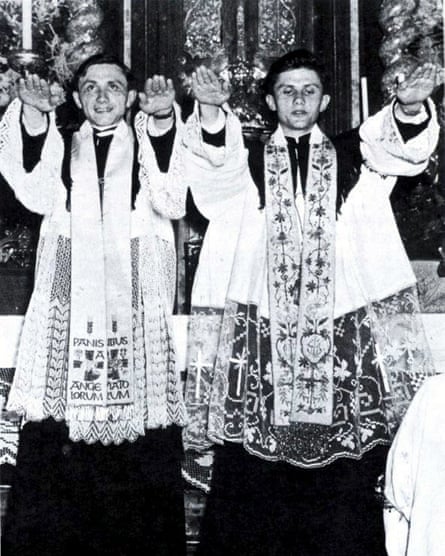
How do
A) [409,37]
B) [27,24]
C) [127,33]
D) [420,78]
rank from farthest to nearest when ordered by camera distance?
[127,33] → [409,37] → [27,24] → [420,78]

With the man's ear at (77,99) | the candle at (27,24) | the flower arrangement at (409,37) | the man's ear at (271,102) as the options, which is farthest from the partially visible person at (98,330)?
the flower arrangement at (409,37)

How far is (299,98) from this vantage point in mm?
3053

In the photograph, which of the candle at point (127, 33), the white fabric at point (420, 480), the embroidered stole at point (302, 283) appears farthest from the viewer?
the candle at point (127, 33)

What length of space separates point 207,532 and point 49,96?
131 centimetres

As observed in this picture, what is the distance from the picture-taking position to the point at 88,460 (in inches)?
112

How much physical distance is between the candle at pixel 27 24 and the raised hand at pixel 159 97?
1.70ft

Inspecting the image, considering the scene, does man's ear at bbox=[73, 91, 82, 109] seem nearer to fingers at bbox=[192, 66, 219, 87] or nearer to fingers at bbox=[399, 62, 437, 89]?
fingers at bbox=[192, 66, 219, 87]

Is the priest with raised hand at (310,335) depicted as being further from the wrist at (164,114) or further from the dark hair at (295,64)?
the wrist at (164,114)

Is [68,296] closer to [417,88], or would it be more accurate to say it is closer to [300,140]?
[300,140]

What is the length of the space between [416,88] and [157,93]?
72cm

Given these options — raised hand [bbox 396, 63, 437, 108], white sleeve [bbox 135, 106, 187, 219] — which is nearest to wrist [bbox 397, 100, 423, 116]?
raised hand [bbox 396, 63, 437, 108]

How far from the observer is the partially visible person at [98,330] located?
282 centimetres

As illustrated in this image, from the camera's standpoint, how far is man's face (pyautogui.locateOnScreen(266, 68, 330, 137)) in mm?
3055

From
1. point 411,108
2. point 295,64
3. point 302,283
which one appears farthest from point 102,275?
point 411,108
